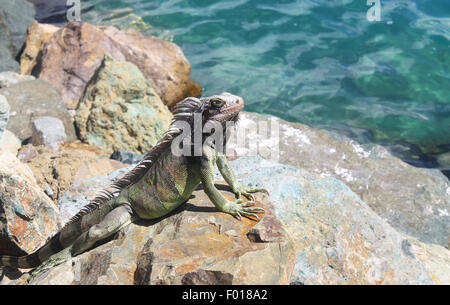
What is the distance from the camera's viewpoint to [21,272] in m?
4.63

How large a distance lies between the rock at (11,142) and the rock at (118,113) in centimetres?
123

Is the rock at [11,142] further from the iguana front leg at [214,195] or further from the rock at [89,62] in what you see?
the iguana front leg at [214,195]

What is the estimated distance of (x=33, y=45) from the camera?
39.8 ft

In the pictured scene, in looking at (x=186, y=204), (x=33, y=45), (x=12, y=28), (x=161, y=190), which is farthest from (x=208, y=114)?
(x=12, y=28)

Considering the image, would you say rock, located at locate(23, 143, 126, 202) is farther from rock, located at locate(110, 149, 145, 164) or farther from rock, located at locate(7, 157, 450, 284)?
rock, located at locate(7, 157, 450, 284)

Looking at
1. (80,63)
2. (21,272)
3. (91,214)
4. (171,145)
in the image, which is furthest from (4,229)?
(80,63)

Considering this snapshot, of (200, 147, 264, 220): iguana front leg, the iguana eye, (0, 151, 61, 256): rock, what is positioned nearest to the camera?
the iguana eye

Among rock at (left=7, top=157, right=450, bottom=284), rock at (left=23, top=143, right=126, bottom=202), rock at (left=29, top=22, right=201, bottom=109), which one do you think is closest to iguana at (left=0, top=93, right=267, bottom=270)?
rock at (left=7, top=157, right=450, bottom=284)

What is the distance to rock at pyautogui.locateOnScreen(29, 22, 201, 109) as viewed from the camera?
10336mm

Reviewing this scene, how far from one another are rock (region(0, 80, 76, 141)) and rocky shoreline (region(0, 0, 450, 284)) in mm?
29

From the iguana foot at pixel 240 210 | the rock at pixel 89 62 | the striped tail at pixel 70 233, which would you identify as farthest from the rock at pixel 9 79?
the iguana foot at pixel 240 210

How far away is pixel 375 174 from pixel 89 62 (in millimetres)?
7622

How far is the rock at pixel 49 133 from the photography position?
779 cm

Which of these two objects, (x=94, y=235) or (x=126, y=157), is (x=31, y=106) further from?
(x=94, y=235)
